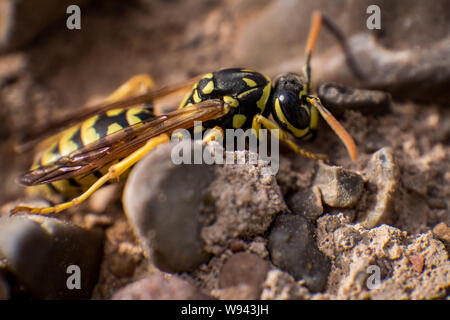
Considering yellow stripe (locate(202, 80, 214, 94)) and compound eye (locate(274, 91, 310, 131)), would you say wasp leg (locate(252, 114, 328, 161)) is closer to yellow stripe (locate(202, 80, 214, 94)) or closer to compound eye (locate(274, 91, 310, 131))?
compound eye (locate(274, 91, 310, 131))

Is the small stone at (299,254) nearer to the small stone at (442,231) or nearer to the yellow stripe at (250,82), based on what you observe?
the small stone at (442,231)

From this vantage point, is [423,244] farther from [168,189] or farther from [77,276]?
[77,276]

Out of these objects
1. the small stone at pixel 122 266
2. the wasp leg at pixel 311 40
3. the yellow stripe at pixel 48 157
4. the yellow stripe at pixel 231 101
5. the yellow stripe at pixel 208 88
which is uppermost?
the wasp leg at pixel 311 40

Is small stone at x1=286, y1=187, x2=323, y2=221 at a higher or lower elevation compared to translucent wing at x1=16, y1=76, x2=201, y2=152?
lower

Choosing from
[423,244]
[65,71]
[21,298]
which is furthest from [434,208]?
[65,71]

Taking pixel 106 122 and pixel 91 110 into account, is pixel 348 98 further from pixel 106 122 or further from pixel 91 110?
pixel 91 110

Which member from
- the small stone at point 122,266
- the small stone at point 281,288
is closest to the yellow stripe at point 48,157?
the small stone at point 122,266

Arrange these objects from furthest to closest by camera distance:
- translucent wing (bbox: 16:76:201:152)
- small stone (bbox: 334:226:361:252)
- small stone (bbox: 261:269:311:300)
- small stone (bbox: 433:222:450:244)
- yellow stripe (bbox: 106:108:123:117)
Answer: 1. translucent wing (bbox: 16:76:201:152)
2. yellow stripe (bbox: 106:108:123:117)
3. small stone (bbox: 433:222:450:244)
4. small stone (bbox: 334:226:361:252)
5. small stone (bbox: 261:269:311:300)

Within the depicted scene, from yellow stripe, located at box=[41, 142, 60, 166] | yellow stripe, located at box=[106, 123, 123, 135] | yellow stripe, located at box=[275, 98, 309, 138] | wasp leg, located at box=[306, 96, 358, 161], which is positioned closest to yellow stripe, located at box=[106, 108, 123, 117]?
yellow stripe, located at box=[106, 123, 123, 135]

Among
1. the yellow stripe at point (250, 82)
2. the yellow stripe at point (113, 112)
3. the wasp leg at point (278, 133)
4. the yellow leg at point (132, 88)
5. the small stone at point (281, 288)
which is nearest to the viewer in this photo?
the small stone at point (281, 288)
